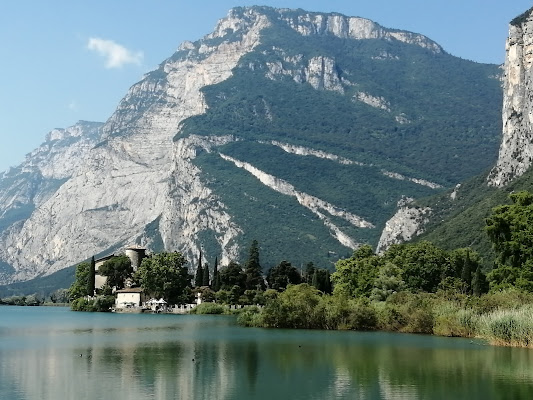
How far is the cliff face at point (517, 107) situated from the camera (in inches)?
5811

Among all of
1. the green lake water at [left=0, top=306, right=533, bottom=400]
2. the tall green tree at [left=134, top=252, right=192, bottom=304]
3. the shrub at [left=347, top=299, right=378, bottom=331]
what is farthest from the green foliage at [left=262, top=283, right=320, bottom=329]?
the tall green tree at [left=134, top=252, right=192, bottom=304]

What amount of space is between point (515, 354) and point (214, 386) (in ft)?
64.7

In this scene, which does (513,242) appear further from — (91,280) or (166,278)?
(91,280)

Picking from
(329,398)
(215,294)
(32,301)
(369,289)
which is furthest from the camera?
(32,301)

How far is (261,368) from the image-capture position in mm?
36469

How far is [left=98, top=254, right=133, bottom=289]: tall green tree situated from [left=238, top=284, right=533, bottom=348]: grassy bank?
6360 centimetres

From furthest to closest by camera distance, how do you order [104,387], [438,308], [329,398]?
[438,308], [104,387], [329,398]

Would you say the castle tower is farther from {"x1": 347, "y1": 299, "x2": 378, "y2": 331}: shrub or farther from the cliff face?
{"x1": 347, "y1": 299, "x2": 378, "y2": 331}: shrub

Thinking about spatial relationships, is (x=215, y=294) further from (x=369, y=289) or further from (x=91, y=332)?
(x=91, y=332)

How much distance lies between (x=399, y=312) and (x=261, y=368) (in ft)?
98.3

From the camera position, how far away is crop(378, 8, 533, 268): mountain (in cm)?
13700

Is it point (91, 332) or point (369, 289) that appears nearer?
point (91, 332)

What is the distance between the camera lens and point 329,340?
53.4 meters

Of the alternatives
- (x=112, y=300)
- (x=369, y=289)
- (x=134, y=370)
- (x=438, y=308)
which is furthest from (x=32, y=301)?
(x=134, y=370)
